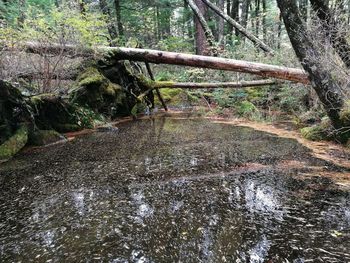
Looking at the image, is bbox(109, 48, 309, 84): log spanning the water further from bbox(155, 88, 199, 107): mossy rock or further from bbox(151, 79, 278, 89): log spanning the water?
bbox(155, 88, 199, 107): mossy rock

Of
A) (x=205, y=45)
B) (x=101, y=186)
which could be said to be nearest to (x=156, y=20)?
(x=205, y=45)

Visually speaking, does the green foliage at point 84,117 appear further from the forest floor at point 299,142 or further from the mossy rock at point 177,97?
the mossy rock at point 177,97

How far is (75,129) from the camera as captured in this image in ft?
27.9

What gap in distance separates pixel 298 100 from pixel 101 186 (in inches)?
308

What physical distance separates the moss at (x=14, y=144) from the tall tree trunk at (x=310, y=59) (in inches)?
215

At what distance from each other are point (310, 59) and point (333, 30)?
104 cm

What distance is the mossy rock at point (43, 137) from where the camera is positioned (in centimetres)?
692

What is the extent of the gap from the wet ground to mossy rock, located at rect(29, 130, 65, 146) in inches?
27.9

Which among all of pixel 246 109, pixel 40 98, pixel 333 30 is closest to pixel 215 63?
pixel 246 109

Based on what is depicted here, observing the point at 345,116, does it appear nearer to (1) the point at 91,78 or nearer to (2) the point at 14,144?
(2) the point at 14,144

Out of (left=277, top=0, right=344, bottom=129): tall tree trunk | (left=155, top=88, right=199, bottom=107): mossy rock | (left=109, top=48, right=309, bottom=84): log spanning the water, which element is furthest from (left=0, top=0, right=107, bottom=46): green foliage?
(left=155, top=88, right=199, bottom=107): mossy rock

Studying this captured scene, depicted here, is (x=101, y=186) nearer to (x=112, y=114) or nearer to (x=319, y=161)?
(x=319, y=161)

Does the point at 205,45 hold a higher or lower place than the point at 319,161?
higher

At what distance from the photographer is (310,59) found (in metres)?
5.67
